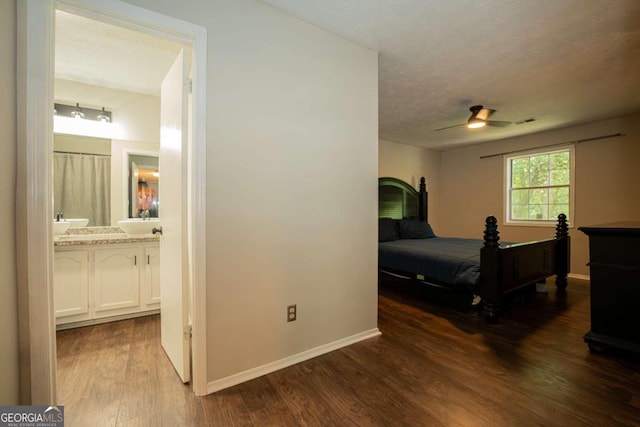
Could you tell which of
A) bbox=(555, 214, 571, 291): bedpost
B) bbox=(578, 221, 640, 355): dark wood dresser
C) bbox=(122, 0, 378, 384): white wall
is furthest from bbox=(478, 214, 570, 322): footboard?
bbox=(122, 0, 378, 384): white wall

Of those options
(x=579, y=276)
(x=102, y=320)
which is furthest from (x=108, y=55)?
(x=579, y=276)

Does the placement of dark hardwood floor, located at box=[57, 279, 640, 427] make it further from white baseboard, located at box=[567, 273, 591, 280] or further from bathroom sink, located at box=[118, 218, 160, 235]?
white baseboard, located at box=[567, 273, 591, 280]

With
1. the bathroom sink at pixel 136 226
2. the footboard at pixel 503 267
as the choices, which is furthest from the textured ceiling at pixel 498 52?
the bathroom sink at pixel 136 226

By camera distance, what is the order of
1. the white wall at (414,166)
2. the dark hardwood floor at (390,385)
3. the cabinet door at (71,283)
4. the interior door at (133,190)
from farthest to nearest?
the white wall at (414,166) < the interior door at (133,190) < the cabinet door at (71,283) < the dark hardwood floor at (390,385)

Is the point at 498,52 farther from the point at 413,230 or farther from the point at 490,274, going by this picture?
the point at 413,230

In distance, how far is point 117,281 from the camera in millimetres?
2637

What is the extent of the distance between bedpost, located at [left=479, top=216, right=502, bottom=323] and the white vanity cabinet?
3234 millimetres

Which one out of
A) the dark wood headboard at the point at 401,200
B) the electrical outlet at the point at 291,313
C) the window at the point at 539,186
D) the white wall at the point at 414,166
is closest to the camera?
the electrical outlet at the point at 291,313

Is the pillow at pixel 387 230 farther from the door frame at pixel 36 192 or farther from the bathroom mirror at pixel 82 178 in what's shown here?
the door frame at pixel 36 192

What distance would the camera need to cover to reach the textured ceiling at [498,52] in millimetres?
1811

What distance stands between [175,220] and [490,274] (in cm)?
269

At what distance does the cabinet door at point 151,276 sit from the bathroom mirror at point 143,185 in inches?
23.1

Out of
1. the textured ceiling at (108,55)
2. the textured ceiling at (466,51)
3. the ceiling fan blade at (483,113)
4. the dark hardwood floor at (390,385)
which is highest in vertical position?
the textured ceiling at (466,51)

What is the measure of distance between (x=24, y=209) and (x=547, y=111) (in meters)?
5.13
